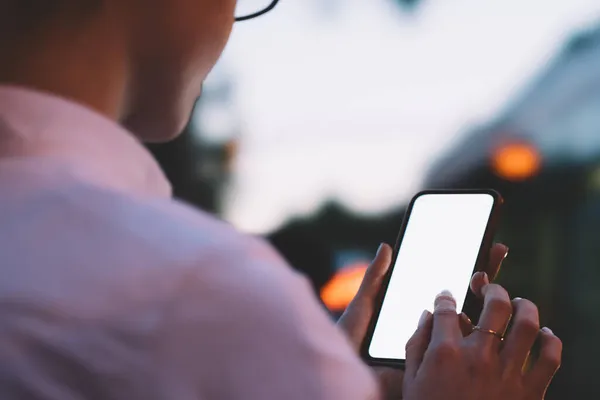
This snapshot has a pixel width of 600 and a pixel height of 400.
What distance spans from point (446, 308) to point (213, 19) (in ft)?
0.77

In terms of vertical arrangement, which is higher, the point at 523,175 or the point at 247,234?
the point at 247,234

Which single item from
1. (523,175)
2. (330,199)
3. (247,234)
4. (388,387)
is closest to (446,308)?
(388,387)

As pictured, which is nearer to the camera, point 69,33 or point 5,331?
point 5,331

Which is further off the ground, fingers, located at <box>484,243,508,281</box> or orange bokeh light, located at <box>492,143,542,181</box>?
fingers, located at <box>484,243,508,281</box>

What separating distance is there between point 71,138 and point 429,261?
A: 0.46 m

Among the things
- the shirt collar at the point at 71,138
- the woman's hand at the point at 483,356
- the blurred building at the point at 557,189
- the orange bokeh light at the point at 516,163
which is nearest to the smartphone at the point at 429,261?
the woman's hand at the point at 483,356

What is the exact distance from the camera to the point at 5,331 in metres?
0.23

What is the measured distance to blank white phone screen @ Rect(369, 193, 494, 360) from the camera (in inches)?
26.4

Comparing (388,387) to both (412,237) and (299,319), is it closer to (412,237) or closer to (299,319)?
(412,237)

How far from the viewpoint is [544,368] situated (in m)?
0.53

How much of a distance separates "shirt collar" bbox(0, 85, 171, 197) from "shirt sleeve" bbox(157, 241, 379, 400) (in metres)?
0.07

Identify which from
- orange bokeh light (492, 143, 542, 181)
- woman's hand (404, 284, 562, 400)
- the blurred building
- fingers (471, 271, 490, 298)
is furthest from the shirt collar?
orange bokeh light (492, 143, 542, 181)

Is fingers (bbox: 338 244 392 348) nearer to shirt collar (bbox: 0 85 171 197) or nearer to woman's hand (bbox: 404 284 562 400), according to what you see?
woman's hand (bbox: 404 284 562 400)

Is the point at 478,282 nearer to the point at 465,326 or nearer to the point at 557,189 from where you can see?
the point at 465,326
